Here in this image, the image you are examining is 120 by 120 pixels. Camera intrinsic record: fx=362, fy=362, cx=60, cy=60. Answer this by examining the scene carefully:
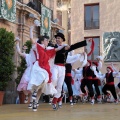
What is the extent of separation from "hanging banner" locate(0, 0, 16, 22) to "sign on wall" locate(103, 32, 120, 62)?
13.4m

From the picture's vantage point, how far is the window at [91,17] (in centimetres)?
3067

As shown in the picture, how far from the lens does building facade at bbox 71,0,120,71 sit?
28688 millimetres

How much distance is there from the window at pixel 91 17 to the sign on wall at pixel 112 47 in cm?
203

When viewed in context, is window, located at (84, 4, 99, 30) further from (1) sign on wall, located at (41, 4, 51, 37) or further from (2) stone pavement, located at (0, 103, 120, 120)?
(2) stone pavement, located at (0, 103, 120, 120)

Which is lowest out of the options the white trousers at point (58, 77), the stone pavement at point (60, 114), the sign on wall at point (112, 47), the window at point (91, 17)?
the stone pavement at point (60, 114)

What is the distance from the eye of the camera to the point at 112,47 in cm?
2858

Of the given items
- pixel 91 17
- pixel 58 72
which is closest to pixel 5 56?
pixel 58 72

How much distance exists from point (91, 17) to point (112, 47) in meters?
3.84

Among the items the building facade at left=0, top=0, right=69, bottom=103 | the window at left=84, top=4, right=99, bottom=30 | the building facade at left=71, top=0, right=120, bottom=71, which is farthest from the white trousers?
the window at left=84, top=4, right=99, bottom=30

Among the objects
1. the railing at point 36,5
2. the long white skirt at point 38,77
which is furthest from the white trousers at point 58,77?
the railing at point 36,5

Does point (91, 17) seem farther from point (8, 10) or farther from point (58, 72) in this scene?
point (58, 72)

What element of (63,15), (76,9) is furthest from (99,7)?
(63,15)

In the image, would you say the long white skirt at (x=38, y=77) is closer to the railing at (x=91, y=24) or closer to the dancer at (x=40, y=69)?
the dancer at (x=40, y=69)

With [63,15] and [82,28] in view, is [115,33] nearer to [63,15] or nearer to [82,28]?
[82,28]
